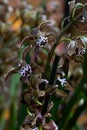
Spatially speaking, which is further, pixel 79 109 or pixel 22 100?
pixel 79 109

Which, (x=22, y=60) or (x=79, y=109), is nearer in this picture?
(x=22, y=60)

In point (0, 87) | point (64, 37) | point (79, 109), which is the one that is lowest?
point (79, 109)

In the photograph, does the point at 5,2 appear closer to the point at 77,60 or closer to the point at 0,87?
the point at 0,87

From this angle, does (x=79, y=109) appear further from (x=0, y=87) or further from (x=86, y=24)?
(x=86, y=24)

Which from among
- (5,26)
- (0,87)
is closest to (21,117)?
(0,87)

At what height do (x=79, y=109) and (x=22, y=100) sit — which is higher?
(x=22, y=100)

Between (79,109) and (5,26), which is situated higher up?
(5,26)

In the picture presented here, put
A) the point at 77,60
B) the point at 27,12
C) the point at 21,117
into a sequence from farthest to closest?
the point at 27,12 < the point at 21,117 < the point at 77,60

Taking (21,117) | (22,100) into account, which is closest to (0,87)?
(21,117)

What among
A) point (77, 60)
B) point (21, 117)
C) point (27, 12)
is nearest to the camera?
point (77, 60)
